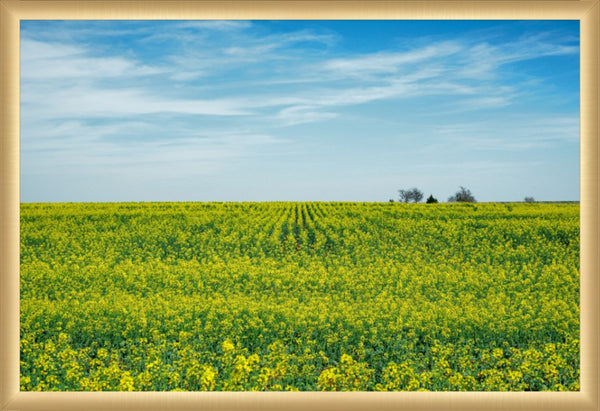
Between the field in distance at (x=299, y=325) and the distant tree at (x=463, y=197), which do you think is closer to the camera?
the field in distance at (x=299, y=325)

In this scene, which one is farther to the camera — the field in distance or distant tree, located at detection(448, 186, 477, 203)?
distant tree, located at detection(448, 186, 477, 203)

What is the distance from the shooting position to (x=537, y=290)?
15156 millimetres

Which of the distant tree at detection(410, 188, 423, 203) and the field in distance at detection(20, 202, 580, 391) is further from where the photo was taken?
the distant tree at detection(410, 188, 423, 203)

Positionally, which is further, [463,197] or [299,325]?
[463,197]

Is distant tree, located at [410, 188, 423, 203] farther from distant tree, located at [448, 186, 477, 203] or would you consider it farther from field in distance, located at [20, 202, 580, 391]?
field in distance, located at [20, 202, 580, 391]

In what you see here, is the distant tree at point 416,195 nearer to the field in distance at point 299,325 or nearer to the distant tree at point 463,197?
the distant tree at point 463,197

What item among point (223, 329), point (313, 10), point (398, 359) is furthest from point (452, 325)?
point (313, 10)

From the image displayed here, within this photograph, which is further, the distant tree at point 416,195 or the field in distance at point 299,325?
the distant tree at point 416,195

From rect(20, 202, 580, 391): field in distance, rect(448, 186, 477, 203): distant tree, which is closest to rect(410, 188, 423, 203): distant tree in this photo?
rect(448, 186, 477, 203): distant tree

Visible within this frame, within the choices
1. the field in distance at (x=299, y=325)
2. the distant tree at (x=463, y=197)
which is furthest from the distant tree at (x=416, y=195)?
the field in distance at (x=299, y=325)

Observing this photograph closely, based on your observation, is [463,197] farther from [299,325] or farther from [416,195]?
[299,325]

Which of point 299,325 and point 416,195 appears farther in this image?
point 416,195

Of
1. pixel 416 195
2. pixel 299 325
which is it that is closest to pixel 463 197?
pixel 416 195

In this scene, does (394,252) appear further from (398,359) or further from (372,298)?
(398,359)
